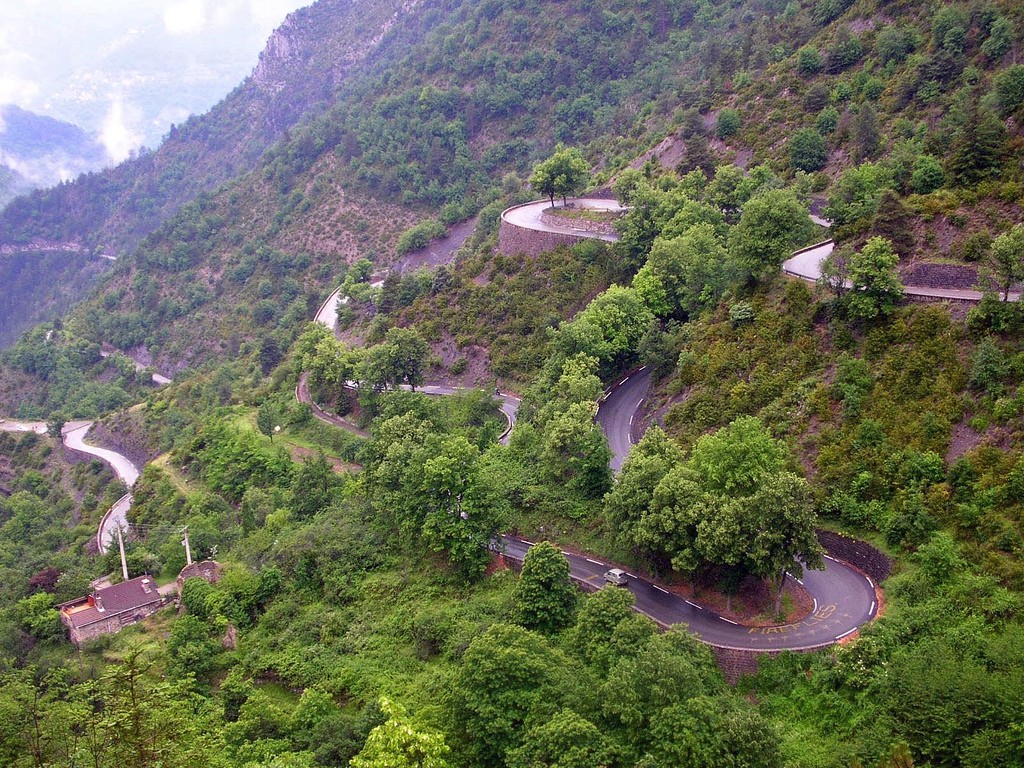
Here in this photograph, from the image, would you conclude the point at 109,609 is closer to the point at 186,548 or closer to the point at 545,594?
the point at 186,548

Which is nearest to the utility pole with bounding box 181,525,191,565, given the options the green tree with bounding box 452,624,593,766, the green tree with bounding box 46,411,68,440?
the green tree with bounding box 452,624,593,766

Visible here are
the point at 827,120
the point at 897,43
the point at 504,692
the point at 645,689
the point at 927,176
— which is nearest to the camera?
the point at 645,689

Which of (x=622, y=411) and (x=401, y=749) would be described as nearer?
(x=401, y=749)

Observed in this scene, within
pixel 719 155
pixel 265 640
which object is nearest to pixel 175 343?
Result: pixel 719 155

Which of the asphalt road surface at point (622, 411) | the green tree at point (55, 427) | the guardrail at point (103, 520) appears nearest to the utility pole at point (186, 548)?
the guardrail at point (103, 520)

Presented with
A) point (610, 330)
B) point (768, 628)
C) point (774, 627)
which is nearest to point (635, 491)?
point (768, 628)

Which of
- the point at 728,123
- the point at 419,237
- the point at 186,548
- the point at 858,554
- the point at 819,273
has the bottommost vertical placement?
the point at 186,548

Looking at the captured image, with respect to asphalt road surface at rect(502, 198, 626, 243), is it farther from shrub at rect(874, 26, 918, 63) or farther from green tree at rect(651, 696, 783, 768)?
green tree at rect(651, 696, 783, 768)

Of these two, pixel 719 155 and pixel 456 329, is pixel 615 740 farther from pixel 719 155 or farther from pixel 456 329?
pixel 719 155
